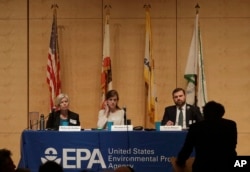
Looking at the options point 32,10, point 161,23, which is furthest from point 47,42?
point 161,23

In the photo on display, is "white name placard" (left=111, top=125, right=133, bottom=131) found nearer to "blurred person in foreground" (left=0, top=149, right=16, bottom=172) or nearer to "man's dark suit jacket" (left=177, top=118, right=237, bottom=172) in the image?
"man's dark suit jacket" (left=177, top=118, right=237, bottom=172)

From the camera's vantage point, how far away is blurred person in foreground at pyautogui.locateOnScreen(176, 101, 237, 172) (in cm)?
467

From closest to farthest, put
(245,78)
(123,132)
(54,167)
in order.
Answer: (54,167) → (123,132) → (245,78)

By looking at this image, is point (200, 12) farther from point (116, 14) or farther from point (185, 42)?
point (116, 14)

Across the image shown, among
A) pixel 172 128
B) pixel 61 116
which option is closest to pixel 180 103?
pixel 172 128

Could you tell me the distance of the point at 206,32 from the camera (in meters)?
8.38

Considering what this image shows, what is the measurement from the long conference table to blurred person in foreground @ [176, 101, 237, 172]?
1.27 metres

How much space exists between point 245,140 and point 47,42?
12.0 ft

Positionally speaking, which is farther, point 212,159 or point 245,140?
point 245,140

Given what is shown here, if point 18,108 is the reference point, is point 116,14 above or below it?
above

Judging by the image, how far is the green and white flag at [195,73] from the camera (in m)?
8.02

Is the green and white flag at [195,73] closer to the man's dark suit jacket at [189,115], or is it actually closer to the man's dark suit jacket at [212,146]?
the man's dark suit jacket at [189,115]

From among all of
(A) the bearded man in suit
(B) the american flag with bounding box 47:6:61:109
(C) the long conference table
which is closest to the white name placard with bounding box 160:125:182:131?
(C) the long conference table

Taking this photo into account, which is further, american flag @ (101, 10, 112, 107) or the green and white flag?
american flag @ (101, 10, 112, 107)
